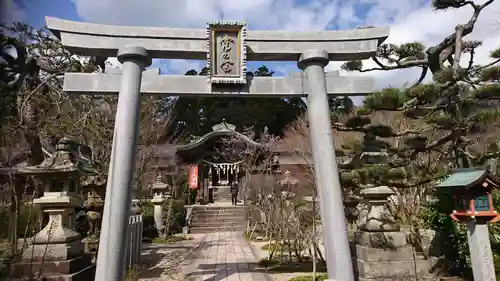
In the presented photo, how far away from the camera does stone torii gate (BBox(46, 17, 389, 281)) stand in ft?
17.9

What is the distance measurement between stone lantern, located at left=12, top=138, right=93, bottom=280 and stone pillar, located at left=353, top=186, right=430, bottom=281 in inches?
216

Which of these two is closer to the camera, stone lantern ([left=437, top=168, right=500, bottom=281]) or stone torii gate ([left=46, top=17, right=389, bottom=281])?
stone lantern ([left=437, top=168, right=500, bottom=281])

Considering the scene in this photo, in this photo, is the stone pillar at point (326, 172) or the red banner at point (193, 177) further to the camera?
the red banner at point (193, 177)

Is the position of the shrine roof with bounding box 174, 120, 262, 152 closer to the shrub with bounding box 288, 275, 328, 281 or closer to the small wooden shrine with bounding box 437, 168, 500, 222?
the shrub with bounding box 288, 275, 328, 281

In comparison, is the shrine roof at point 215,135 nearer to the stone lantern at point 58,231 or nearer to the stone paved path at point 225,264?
the stone paved path at point 225,264

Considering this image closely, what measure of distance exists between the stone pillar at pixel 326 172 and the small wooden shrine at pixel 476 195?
5.70 ft

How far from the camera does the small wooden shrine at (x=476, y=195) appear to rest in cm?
494

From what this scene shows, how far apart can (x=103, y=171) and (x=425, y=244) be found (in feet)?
29.6

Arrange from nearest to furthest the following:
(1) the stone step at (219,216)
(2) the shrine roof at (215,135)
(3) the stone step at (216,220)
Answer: (3) the stone step at (216,220), (1) the stone step at (219,216), (2) the shrine roof at (215,135)

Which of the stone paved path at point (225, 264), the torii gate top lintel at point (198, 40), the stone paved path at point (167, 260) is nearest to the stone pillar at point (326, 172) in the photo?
the torii gate top lintel at point (198, 40)

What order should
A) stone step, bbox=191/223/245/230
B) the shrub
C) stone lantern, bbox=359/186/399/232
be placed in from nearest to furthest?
1. stone lantern, bbox=359/186/399/232
2. the shrub
3. stone step, bbox=191/223/245/230

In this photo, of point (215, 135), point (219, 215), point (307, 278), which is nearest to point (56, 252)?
point (307, 278)

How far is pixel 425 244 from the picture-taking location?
773 centimetres

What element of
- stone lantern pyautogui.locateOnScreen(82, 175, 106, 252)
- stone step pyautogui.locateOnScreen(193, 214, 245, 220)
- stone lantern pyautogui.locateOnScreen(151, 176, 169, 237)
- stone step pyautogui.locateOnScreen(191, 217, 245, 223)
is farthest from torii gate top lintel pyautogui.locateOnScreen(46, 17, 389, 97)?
stone step pyautogui.locateOnScreen(193, 214, 245, 220)
